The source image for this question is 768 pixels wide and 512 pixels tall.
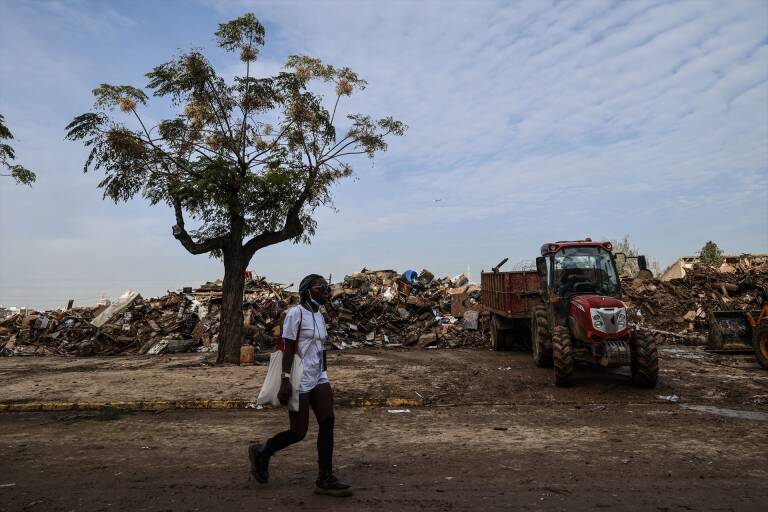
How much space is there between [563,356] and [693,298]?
48.9ft

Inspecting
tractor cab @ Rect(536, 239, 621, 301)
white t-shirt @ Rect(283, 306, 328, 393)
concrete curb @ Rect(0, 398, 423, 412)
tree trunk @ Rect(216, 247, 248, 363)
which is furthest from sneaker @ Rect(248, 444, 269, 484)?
tree trunk @ Rect(216, 247, 248, 363)

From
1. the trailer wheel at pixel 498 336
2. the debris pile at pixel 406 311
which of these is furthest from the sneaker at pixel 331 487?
the debris pile at pixel 406 311

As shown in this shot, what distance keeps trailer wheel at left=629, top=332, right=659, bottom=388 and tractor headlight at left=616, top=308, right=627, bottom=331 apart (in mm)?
448

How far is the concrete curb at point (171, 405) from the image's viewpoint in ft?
29.9

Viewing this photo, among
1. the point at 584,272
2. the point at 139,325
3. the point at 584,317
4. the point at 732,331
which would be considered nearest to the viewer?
the point at 584,317

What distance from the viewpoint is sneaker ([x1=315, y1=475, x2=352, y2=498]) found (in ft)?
15.2

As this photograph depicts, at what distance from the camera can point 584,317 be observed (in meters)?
9.56

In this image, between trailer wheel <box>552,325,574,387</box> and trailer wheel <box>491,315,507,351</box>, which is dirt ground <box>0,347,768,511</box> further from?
trailer wheel <box>491,315,507,351</box>

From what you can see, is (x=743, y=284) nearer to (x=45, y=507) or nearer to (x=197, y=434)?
(x=197, y=434)

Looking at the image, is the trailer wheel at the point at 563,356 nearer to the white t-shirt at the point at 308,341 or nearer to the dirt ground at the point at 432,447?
the dirt ground at the point at 432,447

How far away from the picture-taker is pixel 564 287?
10945 mm

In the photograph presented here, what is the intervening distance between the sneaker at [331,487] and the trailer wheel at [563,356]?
238 inches

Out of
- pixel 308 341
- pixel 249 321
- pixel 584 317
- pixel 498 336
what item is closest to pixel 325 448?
pixel 308 341

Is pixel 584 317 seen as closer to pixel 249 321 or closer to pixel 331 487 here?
pixel 331 487
